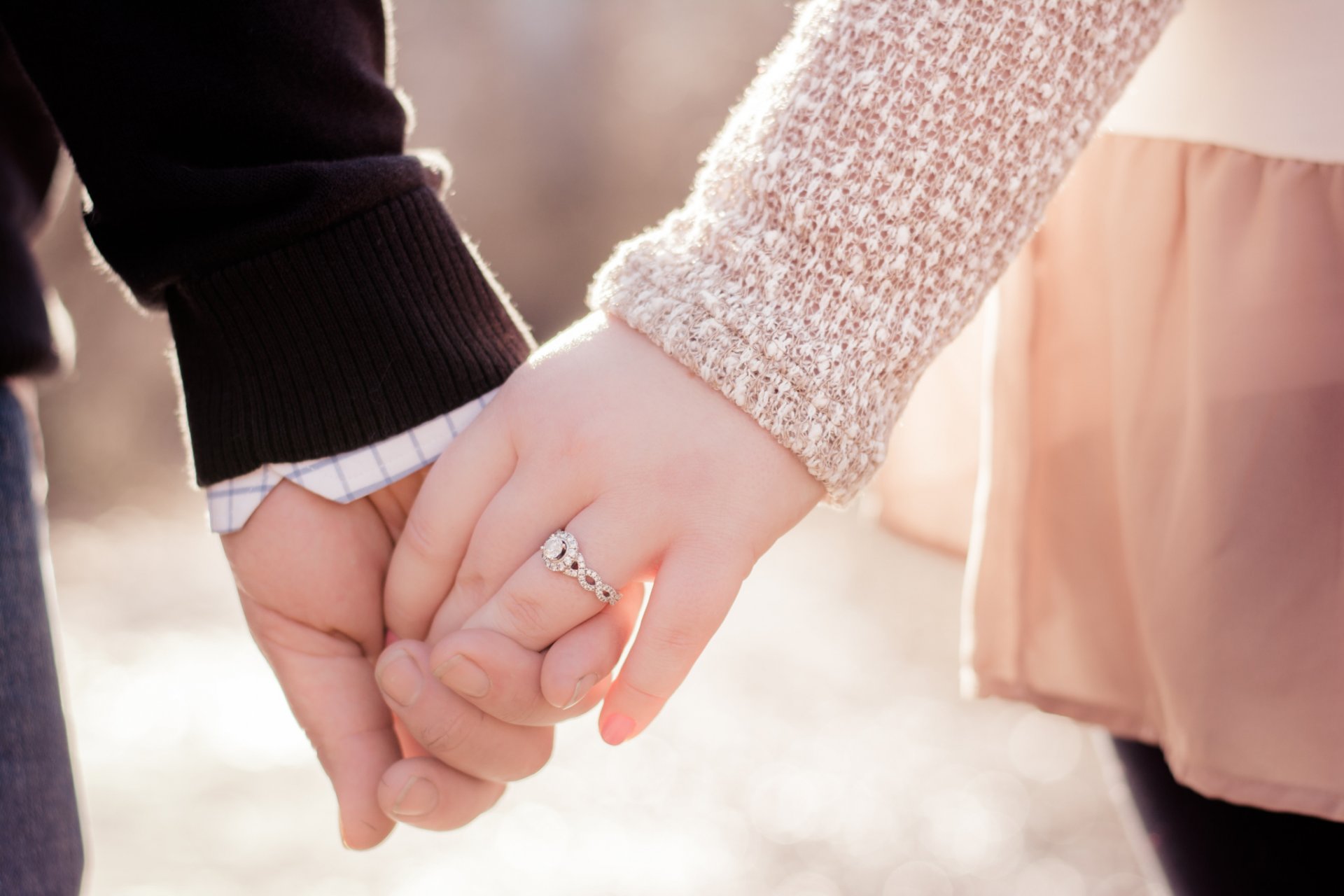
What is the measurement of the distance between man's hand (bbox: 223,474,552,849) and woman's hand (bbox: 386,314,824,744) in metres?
0.13

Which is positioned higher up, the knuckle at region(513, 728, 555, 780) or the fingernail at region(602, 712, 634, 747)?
the fingernail at region(602, 712, 634, 747)

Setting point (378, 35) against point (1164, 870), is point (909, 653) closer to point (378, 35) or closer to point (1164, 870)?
point (1164, 870)

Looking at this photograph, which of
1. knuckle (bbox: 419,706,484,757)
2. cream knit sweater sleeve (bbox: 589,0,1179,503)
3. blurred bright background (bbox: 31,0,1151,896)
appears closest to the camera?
cream knit sweater sleeve (bbox: 589,0,1179,503)

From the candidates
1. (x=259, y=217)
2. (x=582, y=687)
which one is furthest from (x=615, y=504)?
(x=259, y=217)

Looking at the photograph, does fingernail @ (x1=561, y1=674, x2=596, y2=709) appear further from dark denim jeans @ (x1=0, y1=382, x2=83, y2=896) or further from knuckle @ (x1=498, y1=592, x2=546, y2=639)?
dark denim jeans @ (x1=0, y1=382, x2=83, y2=896)

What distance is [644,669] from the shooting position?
673 mm

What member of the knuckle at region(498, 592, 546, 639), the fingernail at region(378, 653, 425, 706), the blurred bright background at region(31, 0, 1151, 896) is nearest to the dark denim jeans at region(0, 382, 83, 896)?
the fingernail at region(378, 653, 425, 706)

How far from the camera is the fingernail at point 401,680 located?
2.35ft

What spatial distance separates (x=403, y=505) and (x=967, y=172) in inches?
20.7

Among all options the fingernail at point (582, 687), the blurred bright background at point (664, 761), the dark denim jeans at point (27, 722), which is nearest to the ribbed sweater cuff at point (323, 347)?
the dark denim jeans at point (27, 722)

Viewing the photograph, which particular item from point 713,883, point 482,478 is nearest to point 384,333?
point 482,478

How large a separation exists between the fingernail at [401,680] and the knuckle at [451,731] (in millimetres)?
31

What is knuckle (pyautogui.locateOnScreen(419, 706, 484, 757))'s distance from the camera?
74 cm

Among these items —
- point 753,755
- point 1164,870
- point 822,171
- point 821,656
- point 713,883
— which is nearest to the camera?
point 822,171
